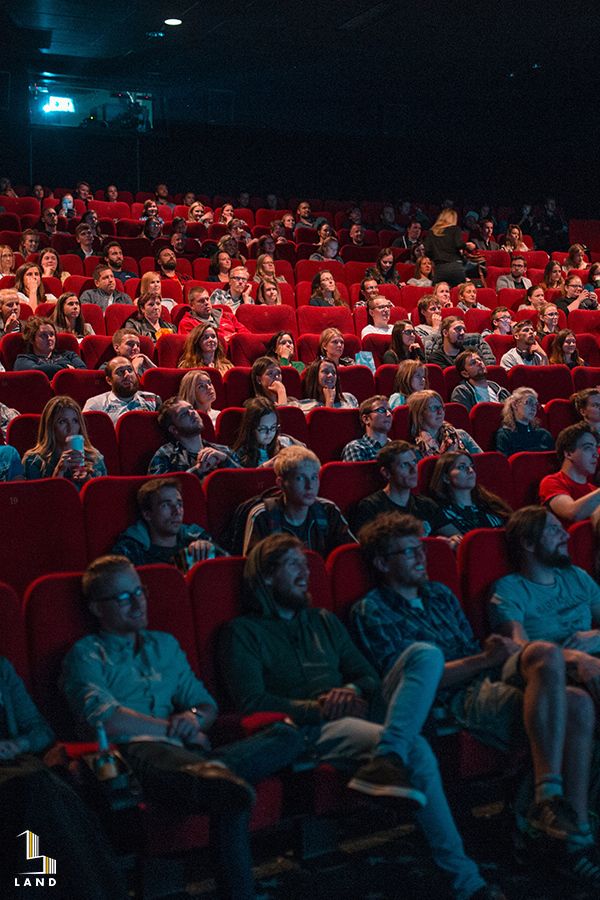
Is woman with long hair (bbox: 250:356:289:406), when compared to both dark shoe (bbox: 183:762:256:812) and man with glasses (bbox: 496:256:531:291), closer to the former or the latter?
dark shoe (bbox: 183:762:256:812)

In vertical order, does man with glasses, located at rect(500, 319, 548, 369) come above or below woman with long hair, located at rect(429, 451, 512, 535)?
above

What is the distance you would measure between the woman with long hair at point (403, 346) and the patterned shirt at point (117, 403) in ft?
2.47

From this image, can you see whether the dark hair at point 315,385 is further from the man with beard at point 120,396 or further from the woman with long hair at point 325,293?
the woman with long hair at point 325,293

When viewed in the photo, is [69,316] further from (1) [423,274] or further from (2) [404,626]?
(1) [423,274]

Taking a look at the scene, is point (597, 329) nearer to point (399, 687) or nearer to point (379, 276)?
point (379, 276)

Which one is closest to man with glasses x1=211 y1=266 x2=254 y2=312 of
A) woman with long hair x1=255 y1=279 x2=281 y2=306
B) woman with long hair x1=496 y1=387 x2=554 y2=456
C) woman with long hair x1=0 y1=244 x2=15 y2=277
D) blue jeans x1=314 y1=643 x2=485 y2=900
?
woman with long hair x1=255 y1=279 x2=281 y2=306

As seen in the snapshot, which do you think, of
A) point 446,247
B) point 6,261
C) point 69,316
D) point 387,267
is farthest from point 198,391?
point 446,247

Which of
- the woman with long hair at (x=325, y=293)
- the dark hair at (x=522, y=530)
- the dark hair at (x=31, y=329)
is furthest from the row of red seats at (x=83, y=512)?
the woman with long hair at (x=325, y=293)

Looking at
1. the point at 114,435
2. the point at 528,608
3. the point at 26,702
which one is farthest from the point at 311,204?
the point at 26,702

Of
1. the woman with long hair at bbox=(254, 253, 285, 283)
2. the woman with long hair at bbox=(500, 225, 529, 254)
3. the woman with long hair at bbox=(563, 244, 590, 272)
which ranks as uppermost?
the woman with long hair at bbox=(500, 225, 529, 254)

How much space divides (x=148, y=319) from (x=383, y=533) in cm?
142

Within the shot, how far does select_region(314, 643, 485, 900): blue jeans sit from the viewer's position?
97cm

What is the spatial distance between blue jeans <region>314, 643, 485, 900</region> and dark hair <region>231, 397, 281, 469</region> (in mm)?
711

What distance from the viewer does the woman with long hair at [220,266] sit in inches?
122
